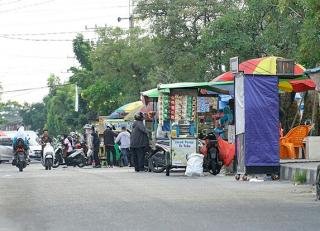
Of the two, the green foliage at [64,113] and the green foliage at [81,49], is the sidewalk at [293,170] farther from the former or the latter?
the green foliage at [64,113]

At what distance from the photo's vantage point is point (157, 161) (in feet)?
76.9

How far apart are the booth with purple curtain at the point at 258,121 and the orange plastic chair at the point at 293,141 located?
14.5ft

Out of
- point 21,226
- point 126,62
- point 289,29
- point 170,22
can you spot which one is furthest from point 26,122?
point 21,226

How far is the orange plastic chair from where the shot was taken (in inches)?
929

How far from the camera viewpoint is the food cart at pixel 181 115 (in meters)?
21.7

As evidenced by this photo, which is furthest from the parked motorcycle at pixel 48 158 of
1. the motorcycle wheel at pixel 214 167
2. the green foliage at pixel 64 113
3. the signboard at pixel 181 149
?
the green foliage at pixel 64 113

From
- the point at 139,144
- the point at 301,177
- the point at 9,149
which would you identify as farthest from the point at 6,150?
the point at 301,177

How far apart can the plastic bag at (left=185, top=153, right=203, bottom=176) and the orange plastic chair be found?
12.5ft

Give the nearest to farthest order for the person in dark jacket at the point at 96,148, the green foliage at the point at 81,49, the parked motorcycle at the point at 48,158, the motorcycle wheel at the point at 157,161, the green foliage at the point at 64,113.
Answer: the motorcycle wheel at the point at 157,161, the parked motorcycle at the point at 48,158, the person in dark jacket at the point at 96,148, the green foliage at the point at 81,49, the green foliage at the point at 64,113

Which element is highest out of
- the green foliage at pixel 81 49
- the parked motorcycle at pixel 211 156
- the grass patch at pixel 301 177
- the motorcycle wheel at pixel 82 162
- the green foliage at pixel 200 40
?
the green foliage at pixel 81 49

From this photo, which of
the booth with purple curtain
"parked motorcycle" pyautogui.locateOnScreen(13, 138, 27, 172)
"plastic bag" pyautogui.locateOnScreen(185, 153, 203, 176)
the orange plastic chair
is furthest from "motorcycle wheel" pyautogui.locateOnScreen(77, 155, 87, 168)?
the booth with purple curtain

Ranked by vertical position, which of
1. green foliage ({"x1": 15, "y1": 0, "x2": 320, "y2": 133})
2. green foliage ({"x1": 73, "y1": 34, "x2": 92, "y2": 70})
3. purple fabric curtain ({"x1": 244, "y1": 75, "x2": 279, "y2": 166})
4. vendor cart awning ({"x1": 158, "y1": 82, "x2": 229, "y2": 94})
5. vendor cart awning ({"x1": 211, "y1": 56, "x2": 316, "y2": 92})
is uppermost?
green foliage ({"x1": 73, "y1": 34, "x2": 92, "y2": 70})

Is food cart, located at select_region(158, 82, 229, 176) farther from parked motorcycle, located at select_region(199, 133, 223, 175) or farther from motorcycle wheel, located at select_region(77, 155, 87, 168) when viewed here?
motorcycle wheel, located at select_region(77, 155, 87, 168)

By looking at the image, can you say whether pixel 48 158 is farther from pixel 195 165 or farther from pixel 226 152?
pixel 195 165
